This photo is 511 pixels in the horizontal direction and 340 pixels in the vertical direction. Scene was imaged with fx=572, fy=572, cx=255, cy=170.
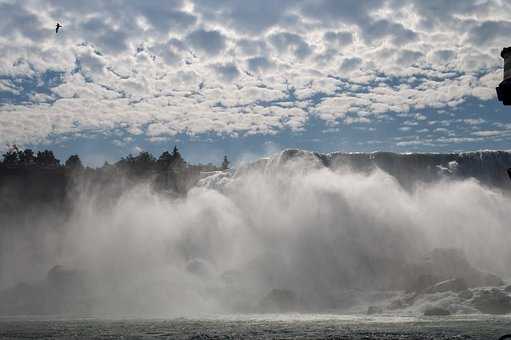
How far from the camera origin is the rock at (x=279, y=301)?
3834cm

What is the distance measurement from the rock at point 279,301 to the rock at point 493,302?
11780mm

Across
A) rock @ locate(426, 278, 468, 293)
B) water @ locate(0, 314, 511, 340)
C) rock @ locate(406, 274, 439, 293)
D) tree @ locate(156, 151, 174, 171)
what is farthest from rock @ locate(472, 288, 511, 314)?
tree @ locate(156, 151, 174, 171)

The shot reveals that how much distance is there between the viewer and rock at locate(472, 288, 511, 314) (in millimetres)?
32188

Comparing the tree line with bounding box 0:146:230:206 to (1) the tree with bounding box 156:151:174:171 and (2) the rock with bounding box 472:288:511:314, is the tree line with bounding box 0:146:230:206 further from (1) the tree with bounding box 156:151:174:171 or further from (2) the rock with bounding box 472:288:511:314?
(2) the rock with bounding box 472:288:511:314

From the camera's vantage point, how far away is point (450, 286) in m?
35.8

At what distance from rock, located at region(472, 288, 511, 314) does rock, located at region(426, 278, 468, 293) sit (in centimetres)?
210

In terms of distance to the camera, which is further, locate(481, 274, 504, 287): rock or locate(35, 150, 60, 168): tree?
locate(35, 150, 60, 168): tree

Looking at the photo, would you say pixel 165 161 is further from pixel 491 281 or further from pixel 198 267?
pixel 491 281

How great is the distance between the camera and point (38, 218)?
78.9 m

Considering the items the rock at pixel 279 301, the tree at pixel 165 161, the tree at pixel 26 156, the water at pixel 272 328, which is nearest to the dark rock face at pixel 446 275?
the water at pixel 272 328

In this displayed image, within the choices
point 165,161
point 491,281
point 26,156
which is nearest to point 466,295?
point 491,281

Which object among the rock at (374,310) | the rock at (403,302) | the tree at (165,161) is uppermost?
the tree at (165,161)

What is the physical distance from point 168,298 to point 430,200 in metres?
23.9

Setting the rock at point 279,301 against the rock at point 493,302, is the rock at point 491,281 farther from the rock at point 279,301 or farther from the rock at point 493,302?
the rock at point 279,301
